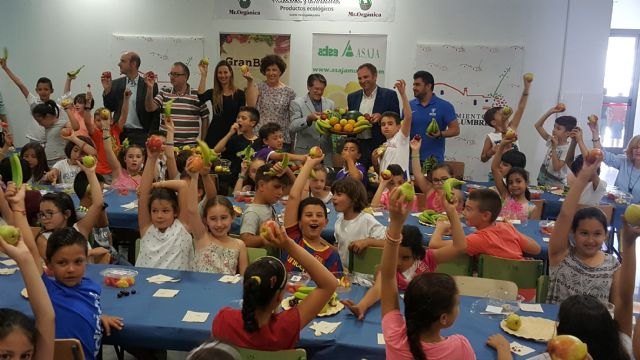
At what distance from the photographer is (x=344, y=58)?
8.29 meters

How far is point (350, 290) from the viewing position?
3.16 metres

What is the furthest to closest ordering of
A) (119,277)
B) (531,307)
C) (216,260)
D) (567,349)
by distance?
1. (216,260)
2. (119,277)
3. (531,307)
4. (567,349)

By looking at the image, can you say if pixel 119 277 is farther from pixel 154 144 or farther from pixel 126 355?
pixel 126 355

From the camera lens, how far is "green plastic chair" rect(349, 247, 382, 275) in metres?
3.85

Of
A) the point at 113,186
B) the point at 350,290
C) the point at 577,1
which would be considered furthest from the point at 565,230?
the point at 577,1

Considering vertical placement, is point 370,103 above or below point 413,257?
above

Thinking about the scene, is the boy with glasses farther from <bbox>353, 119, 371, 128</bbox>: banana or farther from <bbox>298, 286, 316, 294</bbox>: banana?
<bbox>298, 286, 316, 294</bbox>: banana

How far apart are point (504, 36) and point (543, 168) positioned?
2072 mm

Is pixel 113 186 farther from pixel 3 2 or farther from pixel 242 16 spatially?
pixel 3 2

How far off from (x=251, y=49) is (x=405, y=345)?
22.7ft

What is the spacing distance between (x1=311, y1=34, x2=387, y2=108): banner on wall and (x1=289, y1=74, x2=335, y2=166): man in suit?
1566mm

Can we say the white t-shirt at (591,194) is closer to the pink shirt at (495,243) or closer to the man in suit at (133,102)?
the pink shirt at (495,243)

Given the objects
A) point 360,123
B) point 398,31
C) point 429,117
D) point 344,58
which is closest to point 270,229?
point 360,123

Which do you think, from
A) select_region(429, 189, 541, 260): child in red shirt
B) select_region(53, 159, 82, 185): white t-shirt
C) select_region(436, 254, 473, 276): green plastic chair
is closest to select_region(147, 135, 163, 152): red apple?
select_region(429, 189, 541, 260): child in red shirt
